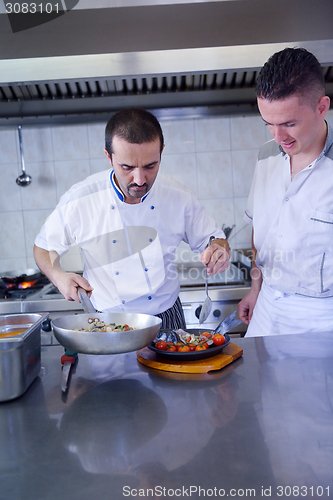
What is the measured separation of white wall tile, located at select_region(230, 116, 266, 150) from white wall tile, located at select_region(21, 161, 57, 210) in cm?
138

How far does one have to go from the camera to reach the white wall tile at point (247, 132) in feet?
9.62

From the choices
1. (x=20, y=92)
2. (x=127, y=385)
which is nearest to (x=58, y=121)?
(x=20, y=92)

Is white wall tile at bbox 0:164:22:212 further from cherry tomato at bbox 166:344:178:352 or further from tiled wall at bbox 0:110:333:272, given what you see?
cherry tomato at bbox 166:344:178:352

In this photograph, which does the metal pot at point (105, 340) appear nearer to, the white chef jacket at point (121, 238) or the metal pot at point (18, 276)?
the white chef jacket at point (121, 238)

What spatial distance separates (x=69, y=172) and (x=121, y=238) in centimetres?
143

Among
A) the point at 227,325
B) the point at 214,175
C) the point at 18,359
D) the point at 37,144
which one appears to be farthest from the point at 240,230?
the point at 18,359

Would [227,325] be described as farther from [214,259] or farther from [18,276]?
[18,276]

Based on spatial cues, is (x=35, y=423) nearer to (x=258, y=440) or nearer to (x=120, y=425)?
(x=120, y=425)

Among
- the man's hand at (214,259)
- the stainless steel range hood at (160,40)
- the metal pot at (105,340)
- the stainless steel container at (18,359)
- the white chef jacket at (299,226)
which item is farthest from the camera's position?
the stainless steel range hood at (160,40)

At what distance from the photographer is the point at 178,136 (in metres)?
2.95

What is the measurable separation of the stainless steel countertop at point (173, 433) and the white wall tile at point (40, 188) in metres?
2.05

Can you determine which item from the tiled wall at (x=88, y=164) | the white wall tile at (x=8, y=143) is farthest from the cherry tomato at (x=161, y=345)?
the white wall tile at (x=8, y=143)

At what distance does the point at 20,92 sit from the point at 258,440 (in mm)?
2422

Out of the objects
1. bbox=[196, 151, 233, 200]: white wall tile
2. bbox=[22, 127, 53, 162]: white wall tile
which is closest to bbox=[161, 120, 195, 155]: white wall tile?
bbox=[196, 151, 233, 200]: white wall tile
